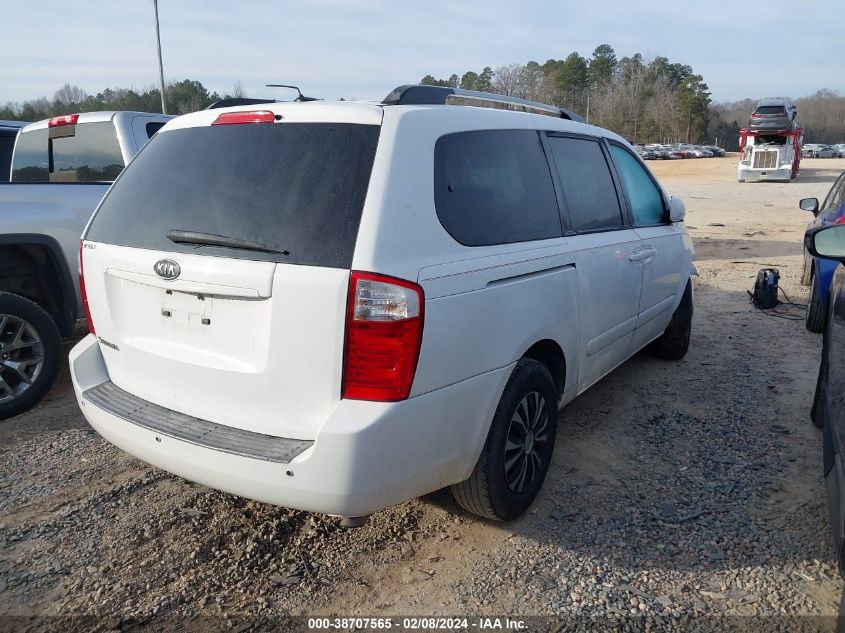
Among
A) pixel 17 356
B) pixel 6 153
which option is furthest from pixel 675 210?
pixel 6 153

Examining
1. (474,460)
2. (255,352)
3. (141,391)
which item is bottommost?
(474,460)

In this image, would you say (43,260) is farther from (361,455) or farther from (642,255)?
(642,255)

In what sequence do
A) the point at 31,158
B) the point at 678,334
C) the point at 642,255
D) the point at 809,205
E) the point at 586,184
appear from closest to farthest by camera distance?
the point at 586,184 → the point at 642,255 → the point at 678,334 → the point at 31,158 → the point at 809,205

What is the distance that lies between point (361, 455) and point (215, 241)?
39.2 inches

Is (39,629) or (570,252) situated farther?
(570,252)

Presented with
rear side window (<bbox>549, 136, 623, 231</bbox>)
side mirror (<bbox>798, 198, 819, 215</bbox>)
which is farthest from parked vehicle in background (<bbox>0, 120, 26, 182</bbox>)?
side mirror (<bbox>798, 198, 819, 215</bbox>)

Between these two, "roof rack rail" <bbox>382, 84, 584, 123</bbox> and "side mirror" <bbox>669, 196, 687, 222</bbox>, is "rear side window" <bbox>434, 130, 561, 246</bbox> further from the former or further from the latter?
"side mirror" <bbox>669, 196, 687, 222</bbox>

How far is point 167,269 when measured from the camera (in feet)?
8.52

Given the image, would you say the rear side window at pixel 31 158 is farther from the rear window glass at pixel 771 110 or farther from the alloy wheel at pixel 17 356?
the rear window glass at pixel 771 110

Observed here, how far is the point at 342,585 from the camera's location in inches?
107

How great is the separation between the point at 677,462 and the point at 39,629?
3252 millimetres

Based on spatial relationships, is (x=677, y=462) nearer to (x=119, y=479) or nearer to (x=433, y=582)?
(x=433, y=582)

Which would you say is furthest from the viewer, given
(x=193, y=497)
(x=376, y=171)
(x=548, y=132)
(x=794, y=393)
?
(x=794, y=393)

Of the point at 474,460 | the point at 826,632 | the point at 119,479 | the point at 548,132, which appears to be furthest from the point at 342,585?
the point at 548,132
